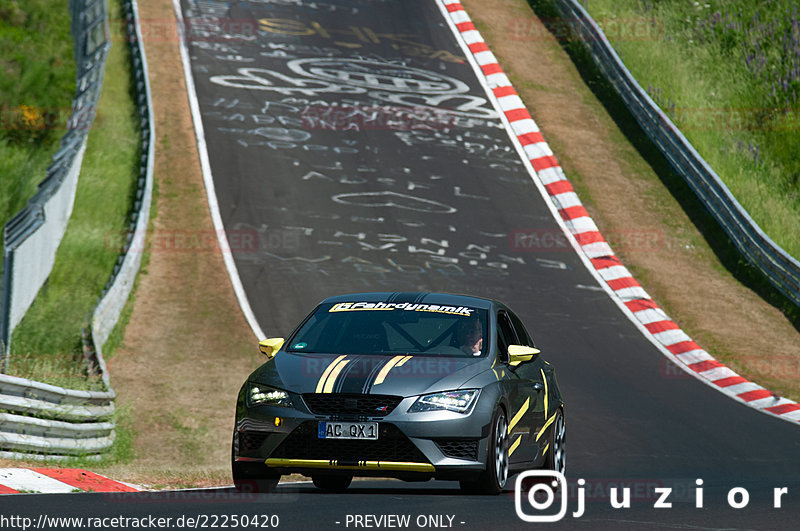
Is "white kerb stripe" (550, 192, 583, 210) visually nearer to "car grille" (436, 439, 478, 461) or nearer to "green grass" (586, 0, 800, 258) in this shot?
"green grass" (586, 0, 800, 258)

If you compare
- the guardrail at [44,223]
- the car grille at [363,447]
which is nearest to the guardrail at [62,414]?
the guardrail at [44,223]

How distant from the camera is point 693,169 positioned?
25.0m

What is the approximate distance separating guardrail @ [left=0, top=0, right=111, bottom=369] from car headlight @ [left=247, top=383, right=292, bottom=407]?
6.17 meters

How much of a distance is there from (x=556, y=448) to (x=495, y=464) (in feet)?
6.81

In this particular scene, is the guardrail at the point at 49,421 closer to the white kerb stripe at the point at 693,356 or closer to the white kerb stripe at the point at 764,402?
the white kerb stripe at the point at 764,402

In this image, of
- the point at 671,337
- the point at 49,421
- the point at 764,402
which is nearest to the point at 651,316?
the point at 671,337

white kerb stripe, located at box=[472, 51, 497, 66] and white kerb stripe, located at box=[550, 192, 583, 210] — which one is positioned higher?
white kerb stripe, located at box=[472, 51, 497, 66]

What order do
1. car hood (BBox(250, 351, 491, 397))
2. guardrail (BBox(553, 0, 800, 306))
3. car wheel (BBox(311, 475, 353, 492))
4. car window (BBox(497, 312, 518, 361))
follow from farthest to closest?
guardrail (BBox(553, 0, 800, 306)) < car window (BBox(497, 312, 518, 361)) < car wheel (BBox(311, 475, 353, 492)) < car hood (BBox(250, 351, 491, 397))

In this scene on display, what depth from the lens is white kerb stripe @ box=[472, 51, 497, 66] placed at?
99.4 feet

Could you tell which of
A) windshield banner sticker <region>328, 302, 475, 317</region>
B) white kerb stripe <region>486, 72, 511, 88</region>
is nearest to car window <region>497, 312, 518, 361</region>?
windshield banner sticker <region>328, 302, 475, 317</region>

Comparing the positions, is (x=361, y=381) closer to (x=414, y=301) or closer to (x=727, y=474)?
(x=414, y=301)

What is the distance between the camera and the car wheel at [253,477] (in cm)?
802

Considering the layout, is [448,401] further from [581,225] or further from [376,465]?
[581,225]

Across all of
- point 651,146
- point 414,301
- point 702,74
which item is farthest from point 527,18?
point 414,301
